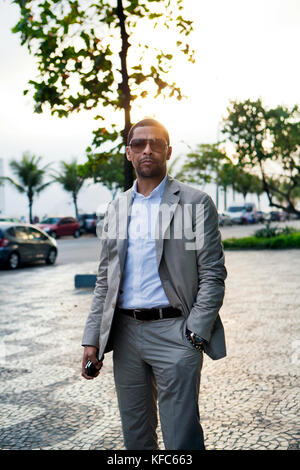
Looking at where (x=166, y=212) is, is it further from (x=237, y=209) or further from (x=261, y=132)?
(x=237, y=209)

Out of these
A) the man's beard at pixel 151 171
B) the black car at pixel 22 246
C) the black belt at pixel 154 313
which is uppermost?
the man's beard at pixel 151 171

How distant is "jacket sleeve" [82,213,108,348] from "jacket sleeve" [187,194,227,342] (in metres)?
0.57

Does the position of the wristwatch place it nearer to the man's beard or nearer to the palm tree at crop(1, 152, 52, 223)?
the man's beard

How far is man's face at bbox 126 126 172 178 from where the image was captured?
2881 millimetres

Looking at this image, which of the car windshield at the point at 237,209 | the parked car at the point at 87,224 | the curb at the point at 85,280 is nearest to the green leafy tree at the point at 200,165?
the car windshield at the point at 237,209

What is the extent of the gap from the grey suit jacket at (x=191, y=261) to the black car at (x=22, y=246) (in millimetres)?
14490

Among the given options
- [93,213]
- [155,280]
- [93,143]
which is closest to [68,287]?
[93,143]

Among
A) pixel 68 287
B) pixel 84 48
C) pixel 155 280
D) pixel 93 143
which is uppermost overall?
pixel 84 48

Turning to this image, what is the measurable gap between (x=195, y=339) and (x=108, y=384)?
8.53 feet

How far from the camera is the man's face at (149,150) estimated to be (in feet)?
9.45

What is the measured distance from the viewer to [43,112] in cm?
1003

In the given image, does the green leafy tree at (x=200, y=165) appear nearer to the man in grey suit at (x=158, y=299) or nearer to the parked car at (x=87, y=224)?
the parked car at (x=87, y=224)

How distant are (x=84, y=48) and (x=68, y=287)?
497 centimetres
